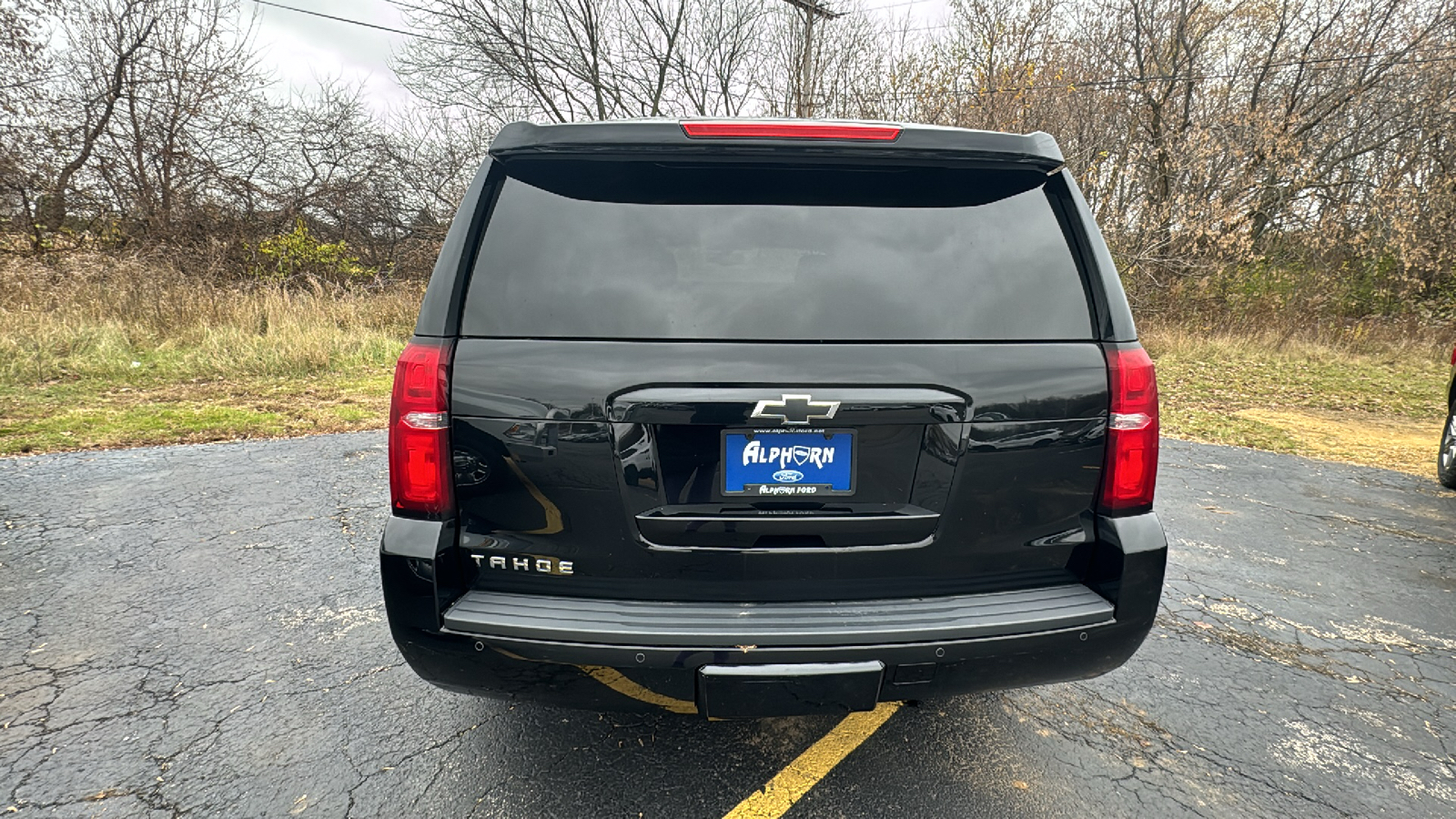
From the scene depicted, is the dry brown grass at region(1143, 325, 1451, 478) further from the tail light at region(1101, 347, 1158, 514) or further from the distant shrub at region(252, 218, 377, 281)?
the distant shrub at region(252, 218, 377, 281)

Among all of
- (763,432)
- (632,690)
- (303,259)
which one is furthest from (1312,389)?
(303,259)

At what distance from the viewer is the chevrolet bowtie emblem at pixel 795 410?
1696 mm

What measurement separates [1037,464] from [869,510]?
1.56 feet

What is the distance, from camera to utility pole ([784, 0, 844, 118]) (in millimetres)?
20281

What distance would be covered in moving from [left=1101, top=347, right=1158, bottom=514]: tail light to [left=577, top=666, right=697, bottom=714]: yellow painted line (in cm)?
127

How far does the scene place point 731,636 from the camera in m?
1.67

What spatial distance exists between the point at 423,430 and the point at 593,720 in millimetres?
A: 1290

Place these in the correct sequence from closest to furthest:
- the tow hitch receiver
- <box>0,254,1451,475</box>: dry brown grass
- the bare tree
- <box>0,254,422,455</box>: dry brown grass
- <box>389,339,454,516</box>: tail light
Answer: the tow hitch receiver
<box>389,339,454,516</box>: tail light
<box>0,254,422,455</box>: dry brown grass
<box>0,254,1451,475</box>: dry brown grass
the bare tree

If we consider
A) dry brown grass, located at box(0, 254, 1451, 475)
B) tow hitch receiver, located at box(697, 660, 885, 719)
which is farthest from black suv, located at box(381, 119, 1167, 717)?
dry brown grass, located at box(0, 254, 1451, 475)

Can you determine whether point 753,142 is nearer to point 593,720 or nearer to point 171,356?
point 593,720

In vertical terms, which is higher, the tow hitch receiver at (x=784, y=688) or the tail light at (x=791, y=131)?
the tail light at (x=791, y=131)

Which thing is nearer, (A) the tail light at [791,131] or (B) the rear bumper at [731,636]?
(B) the rear bumper at [731,636]

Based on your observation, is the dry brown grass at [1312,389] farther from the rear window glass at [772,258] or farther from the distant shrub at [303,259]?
the distant shrub at [303,259]

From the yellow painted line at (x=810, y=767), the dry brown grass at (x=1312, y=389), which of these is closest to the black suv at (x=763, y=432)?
the yellow painted line at (x=810, y=767)
